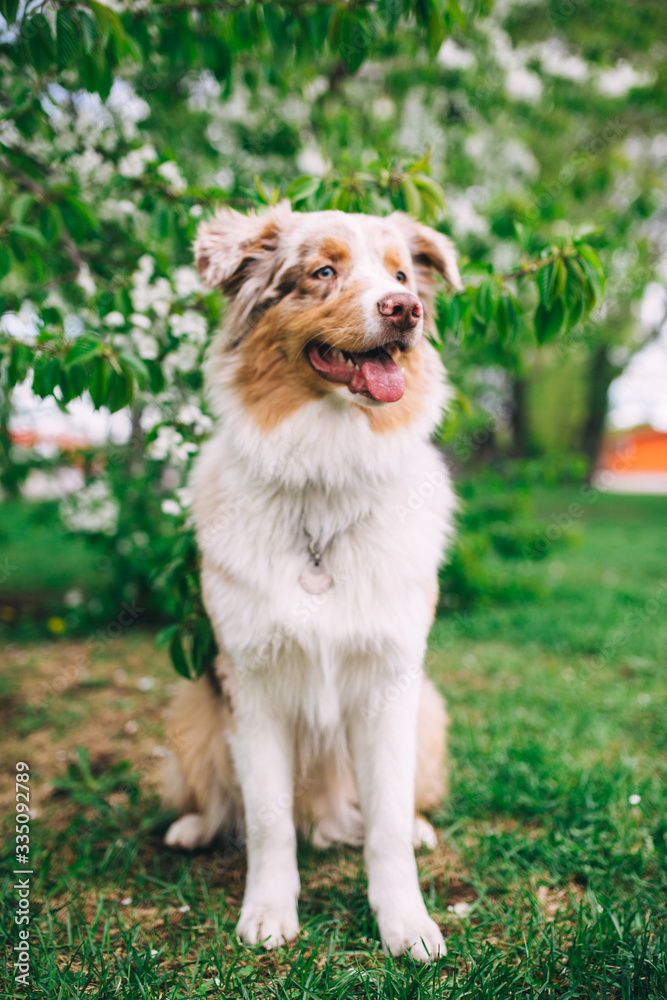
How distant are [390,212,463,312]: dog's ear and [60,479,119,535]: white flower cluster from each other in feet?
10.9

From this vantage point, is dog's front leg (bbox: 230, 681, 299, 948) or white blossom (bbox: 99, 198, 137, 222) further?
white blossom (bbox: 99, 198, 137, 222)

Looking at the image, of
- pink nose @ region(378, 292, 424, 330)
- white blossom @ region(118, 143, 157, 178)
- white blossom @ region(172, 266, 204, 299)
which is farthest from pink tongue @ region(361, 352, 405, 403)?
white blossom @ region(118, 143, 157, 178)

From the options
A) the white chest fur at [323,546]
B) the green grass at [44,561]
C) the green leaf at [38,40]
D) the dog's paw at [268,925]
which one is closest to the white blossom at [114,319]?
the white chest fur at [323,546]

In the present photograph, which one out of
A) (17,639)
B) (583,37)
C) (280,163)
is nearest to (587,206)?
(583,37)

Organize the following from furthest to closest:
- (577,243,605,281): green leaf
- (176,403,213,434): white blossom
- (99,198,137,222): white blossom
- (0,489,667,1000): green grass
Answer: (99,198,137,222): white blossom < (176,403,213,434): white blossom < (577,243,605,281): green leaf < (0,489,667,1000): green grass

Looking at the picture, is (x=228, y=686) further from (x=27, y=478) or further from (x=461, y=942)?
(x=27, y=478)

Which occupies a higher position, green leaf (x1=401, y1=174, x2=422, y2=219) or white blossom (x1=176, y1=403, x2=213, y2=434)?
green leaf (x1=401, y1=174, x2=422, y2=219)

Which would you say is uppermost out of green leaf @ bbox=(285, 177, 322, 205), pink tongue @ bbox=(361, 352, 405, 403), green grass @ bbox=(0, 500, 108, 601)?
green leaf @ bbox=(285, 177, 322, 205)

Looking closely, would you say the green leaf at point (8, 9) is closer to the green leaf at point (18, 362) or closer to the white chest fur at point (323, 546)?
the green leaf at point (18, 362)

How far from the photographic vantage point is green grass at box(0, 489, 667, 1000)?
188 centimetres

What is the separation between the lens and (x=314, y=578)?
2227mm

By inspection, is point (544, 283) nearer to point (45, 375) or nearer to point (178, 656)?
point (45, 375)

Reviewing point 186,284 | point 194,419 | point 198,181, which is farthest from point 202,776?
point 198,181

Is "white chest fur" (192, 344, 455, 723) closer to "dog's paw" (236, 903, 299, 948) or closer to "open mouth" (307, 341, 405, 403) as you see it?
"open mouth" (307, 341, 405, 403)
